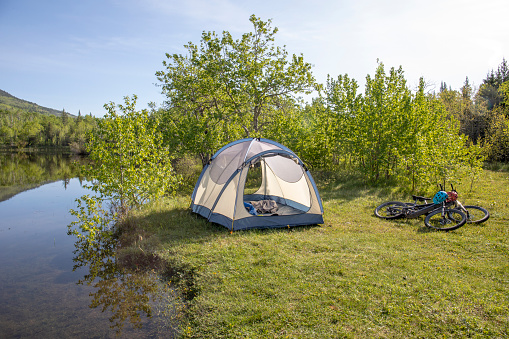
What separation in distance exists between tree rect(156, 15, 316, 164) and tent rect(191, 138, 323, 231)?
231 inches

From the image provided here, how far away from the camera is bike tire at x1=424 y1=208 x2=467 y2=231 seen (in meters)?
7.05

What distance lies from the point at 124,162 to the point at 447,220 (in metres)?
8.76

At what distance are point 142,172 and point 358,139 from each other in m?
9.08

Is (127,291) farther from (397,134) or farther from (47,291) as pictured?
(397,134)

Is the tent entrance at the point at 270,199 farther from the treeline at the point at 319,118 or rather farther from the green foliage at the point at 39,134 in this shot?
the green foliage at the point at 39,134

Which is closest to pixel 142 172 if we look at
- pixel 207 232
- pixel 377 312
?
pixel 207 232

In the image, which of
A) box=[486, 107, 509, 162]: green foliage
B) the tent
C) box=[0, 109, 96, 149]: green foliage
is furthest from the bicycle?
box=[0, 109, 96, 149]: green foliage

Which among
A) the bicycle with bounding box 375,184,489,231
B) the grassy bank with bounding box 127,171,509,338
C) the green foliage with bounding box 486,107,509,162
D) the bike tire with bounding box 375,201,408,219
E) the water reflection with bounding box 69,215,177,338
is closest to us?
the grassy bank with bounding box 127,171,509,338

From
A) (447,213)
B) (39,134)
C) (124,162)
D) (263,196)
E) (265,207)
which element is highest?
(39,134)

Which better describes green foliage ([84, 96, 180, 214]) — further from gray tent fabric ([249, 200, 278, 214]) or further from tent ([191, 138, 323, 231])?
gray tent fabric ([249, 200, 278, 214])

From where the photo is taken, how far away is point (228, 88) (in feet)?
50.1

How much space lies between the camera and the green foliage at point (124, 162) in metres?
8.78

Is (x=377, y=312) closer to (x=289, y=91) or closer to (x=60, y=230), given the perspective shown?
(x=60, y=230)

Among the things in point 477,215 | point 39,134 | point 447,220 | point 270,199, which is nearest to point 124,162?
point 270,199
